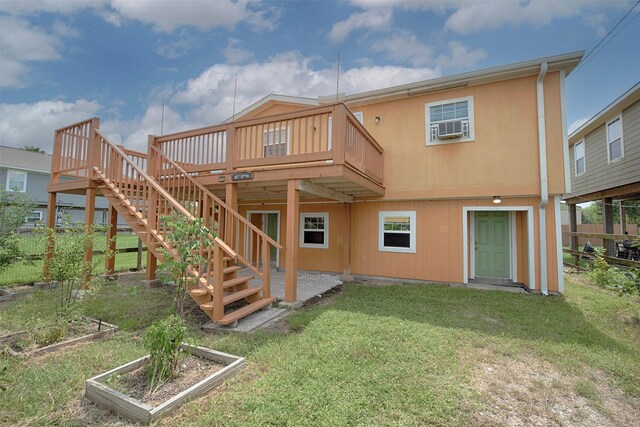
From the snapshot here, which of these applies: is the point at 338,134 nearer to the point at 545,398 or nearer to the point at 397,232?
the point at 397,232

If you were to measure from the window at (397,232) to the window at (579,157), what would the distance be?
32.6 ft

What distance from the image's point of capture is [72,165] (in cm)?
684

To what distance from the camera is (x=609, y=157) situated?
400 inches

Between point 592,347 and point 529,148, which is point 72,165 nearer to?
point 592,347

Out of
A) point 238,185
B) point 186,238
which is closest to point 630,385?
point 186,238

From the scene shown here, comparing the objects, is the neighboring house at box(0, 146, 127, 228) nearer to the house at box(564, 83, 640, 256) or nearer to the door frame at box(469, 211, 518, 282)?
the door frame at box(469, 211, 518, 282)

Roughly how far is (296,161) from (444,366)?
394cm

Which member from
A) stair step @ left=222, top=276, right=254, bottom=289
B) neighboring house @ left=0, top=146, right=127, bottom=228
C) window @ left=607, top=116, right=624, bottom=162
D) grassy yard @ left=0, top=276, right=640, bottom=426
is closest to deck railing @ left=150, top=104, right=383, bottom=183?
stair step @ left=222, top=276, right=254, bottom=289

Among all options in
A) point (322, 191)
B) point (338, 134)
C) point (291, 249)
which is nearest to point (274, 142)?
point (338, 134)

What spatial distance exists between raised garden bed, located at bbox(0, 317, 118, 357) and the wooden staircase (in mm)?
1148

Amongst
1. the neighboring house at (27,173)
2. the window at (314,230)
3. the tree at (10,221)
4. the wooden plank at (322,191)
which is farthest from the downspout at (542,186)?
the neighboring house at (27,173)

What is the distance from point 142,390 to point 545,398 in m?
3.58

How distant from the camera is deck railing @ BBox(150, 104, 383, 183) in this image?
5176mm

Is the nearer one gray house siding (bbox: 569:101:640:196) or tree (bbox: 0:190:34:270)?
tree (bbox: 0:190:34:270)
